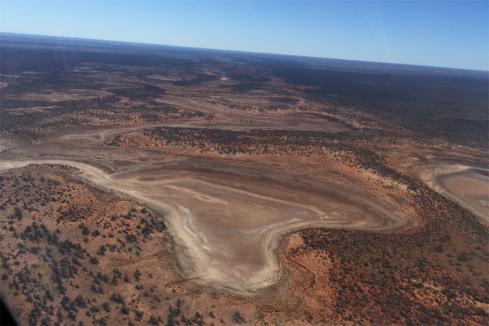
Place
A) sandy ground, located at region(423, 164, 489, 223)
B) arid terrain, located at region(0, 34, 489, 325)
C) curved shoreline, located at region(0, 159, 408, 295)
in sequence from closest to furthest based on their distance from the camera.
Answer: arid terrain, located at region(0, 34, 489, 325)
curved shoreline, located at region(0, 159, 408, 295)
sandy ground, located at region(423, 164, 489, 223)

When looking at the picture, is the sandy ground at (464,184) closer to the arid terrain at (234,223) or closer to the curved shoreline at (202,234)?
the arid terrain at (234,223)

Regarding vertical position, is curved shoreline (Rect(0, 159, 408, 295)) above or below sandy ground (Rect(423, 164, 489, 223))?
below

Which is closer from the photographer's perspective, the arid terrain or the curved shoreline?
the arid terrain

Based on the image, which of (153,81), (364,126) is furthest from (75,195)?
(153,81)

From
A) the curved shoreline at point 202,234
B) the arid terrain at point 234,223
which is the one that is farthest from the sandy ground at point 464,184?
the curved shoreline at point 202,234

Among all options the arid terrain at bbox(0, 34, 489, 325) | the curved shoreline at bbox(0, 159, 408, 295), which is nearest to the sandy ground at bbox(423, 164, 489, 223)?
the arid terrain at bbox(0, 34, 489, 325)

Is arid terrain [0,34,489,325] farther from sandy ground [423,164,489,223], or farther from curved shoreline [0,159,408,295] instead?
sandy ground [423,164,489,223]

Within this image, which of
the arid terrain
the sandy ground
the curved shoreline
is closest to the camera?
the arid terrain
